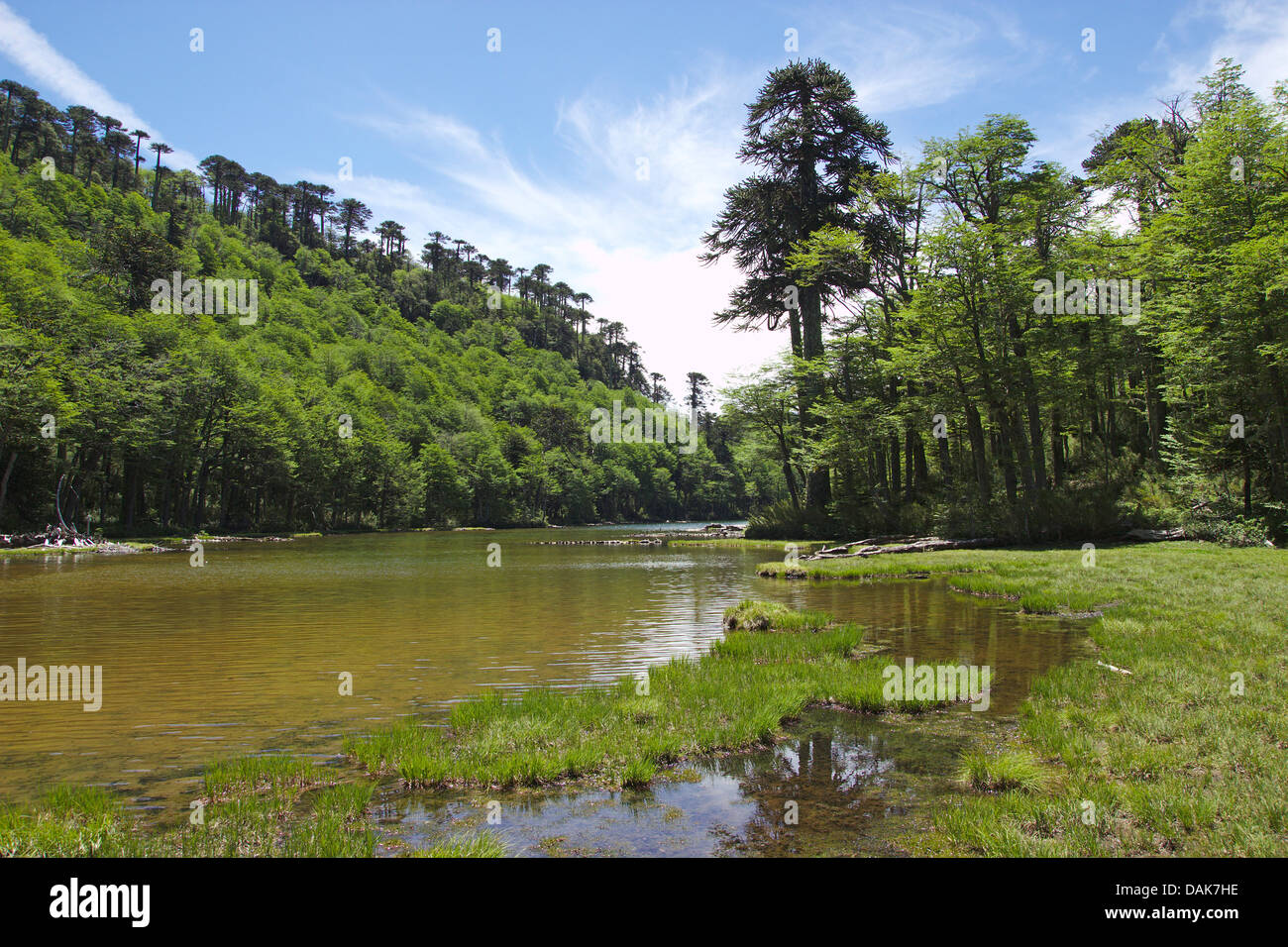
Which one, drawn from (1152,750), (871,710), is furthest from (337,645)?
(1152,750)

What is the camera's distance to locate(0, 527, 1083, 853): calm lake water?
8172 millimetres

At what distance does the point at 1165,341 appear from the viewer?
2842cm

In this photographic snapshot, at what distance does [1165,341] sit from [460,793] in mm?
34234

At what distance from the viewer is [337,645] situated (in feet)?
48.3

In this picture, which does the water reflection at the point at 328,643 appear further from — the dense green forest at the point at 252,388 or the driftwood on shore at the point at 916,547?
the dense green forest at the point at 252,388

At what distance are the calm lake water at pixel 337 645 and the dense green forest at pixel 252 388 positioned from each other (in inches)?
1336

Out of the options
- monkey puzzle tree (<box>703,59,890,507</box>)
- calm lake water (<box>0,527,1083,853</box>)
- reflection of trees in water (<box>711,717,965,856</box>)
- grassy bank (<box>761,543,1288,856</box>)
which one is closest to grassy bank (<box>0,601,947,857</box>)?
calm lake water (<box>0,527,1083,853</box>)

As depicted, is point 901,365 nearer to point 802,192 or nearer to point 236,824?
point 802,192

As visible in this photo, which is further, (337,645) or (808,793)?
(337,645)

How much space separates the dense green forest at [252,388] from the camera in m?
58.0

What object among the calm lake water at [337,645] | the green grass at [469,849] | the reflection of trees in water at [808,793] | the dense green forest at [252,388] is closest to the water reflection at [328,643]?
the calm lake water at [337,645]

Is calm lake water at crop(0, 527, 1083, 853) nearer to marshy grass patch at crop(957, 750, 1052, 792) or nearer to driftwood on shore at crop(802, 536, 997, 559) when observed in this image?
marshy grass patch at crop(957, 750, 1052, 792)

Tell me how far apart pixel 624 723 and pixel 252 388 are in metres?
82.2
